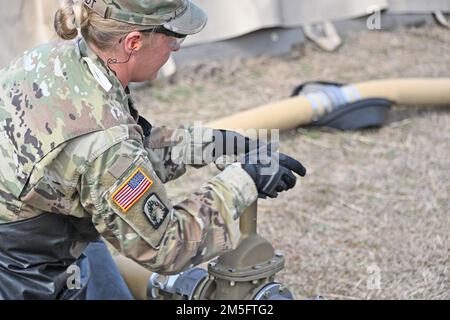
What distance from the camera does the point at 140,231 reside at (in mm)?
2125

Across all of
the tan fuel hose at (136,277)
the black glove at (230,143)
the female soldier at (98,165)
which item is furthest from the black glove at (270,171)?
the tan fuel hose at (136,277)

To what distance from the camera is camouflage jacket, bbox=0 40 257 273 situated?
2.09 meters

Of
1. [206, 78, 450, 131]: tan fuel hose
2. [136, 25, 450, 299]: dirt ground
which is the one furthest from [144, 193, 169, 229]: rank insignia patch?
[206, 78, 450, 131]: tan fuel hose

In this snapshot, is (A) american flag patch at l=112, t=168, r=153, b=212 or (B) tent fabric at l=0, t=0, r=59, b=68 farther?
(B) tent fabric at l=0, t=0, r=59, b=68

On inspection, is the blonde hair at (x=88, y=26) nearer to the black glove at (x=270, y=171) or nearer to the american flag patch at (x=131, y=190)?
the american flag patch at (x=131, y=190)

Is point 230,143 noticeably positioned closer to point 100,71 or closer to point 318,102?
point 100,71

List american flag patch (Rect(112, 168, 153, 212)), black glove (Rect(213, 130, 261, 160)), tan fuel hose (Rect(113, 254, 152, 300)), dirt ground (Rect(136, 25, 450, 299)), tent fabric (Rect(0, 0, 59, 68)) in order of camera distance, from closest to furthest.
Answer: american flag patch (Rect(112, 168, 153, 212))
black glove (Rect(213, 130, 261, 160))
tan fuel hose (Rect(113, 254, 152, 300))
dirt ground (Rect(136, 25, 450, 299))
tent fabric (Rect(0, 0, 59, 68))

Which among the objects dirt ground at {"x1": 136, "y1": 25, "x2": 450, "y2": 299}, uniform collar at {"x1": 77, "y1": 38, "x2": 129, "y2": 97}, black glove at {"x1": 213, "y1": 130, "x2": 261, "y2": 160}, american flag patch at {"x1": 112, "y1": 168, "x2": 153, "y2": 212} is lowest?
dirt ground at {"x1": 136, "y1": 25, "x2": 450, "y2": 299}

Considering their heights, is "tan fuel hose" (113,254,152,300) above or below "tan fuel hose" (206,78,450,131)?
above

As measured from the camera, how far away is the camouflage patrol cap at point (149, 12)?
2115 millimetres

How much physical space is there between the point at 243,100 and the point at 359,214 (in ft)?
5.52

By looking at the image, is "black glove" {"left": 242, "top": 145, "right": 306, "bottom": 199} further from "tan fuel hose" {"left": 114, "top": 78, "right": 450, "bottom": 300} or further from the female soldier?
"tan fuel hose" {"left": 114, "top": 78, "right": 450, "bottom": 300}
